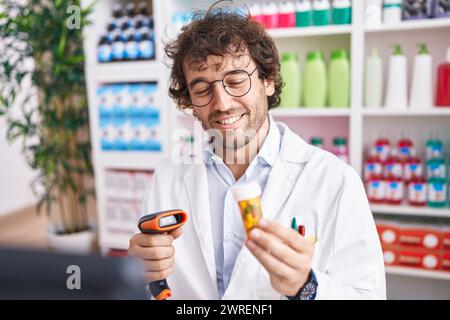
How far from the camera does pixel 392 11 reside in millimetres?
1967

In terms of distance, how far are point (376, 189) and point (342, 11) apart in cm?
91

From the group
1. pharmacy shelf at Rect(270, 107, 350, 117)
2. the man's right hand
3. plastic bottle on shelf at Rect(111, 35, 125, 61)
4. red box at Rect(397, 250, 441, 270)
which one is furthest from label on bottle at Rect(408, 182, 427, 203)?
plastic bottle on shelf at Rect(111, 35, 125, 61)

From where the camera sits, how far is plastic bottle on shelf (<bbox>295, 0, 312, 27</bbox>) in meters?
2.09

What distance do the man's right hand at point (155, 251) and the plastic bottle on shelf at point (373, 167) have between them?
5.04 feet

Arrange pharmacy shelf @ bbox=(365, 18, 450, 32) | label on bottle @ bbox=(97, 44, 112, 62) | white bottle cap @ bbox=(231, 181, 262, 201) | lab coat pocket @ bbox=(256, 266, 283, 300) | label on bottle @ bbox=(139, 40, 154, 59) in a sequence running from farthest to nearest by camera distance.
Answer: label on bottle @ bbox=(97, 44, 112, 62) < label on bottle @ bbox=(139, 40, 154, 59) < pharmacy shelf @ bbox=(365, 18, 450, 32) < lab coat pocket @ bbox=(256, 266, 283, 300) < white bottle cap @ bbox=(231, 181, 262, 201)

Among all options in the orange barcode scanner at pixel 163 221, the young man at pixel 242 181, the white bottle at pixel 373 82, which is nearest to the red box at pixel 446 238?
the white bottle at pixel 373 82

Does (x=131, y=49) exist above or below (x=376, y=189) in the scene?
above

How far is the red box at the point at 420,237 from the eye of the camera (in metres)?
2.01

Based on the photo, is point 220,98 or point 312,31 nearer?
point 220,98

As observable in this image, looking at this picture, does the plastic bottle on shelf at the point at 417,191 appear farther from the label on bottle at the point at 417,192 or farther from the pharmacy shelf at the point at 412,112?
the pharmacy shelf at the point at 412,112

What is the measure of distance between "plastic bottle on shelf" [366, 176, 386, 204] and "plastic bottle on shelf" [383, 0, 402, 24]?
774 mm

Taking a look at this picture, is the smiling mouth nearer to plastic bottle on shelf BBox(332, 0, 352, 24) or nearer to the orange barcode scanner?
the orange barcode scanner

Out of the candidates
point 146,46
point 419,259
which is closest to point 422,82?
point 419,259

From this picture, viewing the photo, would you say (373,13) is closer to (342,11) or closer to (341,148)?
(342,11)
